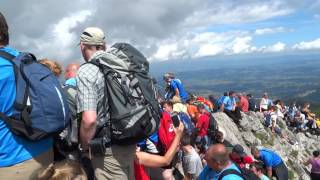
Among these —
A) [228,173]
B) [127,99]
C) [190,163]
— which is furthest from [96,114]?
[190,163]

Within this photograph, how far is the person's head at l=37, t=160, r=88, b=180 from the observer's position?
350 cm

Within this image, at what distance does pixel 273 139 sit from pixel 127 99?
2158 cm

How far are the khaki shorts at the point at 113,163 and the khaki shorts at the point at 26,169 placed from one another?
2.62 feet

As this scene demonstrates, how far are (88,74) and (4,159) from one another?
46.0 inches

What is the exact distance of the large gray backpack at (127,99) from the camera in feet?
14.1

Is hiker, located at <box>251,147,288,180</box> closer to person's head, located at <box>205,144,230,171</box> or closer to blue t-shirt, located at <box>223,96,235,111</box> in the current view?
person's head, located at <box>205,144,230,171</box>

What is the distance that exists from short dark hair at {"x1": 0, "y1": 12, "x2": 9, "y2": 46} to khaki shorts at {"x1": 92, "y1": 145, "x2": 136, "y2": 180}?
1.49 m

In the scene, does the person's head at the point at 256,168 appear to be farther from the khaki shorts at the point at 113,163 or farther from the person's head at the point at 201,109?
the khaki shorts at the point at 113,163

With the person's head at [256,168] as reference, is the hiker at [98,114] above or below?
above

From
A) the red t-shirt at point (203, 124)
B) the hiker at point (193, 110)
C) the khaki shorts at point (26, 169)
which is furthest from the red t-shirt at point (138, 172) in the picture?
the hiker at point (193, 110)

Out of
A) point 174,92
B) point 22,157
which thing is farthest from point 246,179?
point 174,92

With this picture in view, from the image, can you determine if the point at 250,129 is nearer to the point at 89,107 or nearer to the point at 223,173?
the point at 223,173

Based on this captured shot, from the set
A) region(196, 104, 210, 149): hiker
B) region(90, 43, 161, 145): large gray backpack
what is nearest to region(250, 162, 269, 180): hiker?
region(196, 104, 210, 149): hiker

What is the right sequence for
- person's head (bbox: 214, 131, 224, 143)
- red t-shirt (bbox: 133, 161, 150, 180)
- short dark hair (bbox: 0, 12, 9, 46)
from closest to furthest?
short dark hair (bbox: 0, 12, 9, 46)
red t-shirt (bbox: 133, 161, 150, 180)
person's head (bbox: 214, 131, 224, 143)
